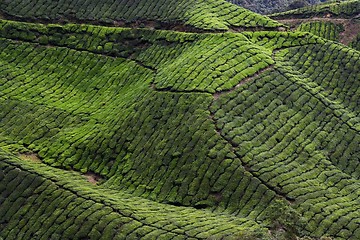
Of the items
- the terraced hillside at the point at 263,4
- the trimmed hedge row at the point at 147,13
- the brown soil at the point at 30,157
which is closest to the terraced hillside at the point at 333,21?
the trimmed hedge row at the point at 147,13

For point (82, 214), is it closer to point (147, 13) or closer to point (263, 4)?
point (147, 13)

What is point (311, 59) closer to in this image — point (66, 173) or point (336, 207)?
point (336, 207)

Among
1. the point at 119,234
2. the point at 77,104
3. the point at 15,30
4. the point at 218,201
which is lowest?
the point at 119,234

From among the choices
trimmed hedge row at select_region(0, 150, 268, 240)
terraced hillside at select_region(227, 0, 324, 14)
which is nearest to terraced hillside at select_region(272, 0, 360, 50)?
trimmed hedge row at select_region(0, 150, 268, 240)

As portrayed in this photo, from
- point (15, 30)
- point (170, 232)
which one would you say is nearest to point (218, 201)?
point (170, 232)

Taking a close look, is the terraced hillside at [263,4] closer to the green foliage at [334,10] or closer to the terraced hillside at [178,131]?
the green foliage at [334,10]

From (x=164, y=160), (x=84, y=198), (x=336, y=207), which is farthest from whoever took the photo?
(x=164, y=160)
